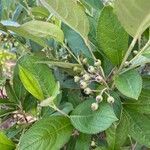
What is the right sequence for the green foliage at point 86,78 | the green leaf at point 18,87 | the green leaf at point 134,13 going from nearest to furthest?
the green leaf at point 134,13 < the green foliage at point 86,78 < the green leaf at point 18,87

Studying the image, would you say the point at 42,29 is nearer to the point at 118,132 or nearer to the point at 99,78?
the point at 99,78

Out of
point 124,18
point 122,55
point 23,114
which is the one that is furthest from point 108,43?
Answer: point 23,114

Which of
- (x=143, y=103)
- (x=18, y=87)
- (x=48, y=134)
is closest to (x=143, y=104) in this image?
(x=143, y=103)

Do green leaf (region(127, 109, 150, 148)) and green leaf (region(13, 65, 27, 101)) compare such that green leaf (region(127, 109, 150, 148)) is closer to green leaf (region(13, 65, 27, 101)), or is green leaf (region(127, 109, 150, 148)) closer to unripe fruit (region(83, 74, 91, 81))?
unripe fruit (region(83, 74, 91, 81))

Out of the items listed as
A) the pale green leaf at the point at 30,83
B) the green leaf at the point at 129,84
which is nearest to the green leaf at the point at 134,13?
the green leaf at the point at 129,84

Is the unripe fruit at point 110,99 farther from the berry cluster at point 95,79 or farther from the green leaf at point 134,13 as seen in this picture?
the green leaf at point 134,13

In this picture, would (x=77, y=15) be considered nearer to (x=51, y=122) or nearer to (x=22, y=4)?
(x=51, y=122)

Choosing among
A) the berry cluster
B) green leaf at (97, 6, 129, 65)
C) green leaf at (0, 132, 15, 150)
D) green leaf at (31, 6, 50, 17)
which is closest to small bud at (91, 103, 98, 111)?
the berry cluster
